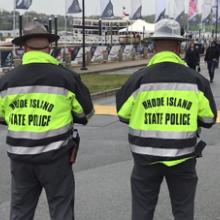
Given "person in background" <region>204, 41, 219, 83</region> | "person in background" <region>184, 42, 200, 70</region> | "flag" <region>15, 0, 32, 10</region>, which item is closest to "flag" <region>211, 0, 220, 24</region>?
"flag" <region>15, 0, 32, 10</region>

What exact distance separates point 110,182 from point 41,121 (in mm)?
2832

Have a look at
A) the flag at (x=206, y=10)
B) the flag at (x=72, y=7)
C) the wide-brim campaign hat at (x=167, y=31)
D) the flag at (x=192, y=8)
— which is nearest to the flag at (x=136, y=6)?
the flag at (x=192, y=8)

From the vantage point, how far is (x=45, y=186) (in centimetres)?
363

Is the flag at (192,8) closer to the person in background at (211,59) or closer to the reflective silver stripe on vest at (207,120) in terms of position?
the person in background at (211,59)

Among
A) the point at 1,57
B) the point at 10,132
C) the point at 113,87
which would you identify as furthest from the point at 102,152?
the point at 1,57

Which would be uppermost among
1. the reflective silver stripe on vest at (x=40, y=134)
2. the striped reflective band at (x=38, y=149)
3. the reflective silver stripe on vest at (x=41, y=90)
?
the reflective silver stripe on vest at (x=41, y=90)

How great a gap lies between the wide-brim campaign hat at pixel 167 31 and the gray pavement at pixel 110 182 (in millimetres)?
2002

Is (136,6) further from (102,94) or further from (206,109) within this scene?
(206,109)

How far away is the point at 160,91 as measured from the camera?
346 centimetres

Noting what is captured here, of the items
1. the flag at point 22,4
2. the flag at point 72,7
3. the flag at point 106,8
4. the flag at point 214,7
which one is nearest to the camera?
the flag at point 22,4

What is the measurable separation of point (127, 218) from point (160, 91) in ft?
6.12

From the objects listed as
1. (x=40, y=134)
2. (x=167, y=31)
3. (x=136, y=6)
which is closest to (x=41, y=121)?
(x=40, y=134)

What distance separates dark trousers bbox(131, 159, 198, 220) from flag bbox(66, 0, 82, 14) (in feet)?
94.6

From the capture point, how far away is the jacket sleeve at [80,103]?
363 centimetres
